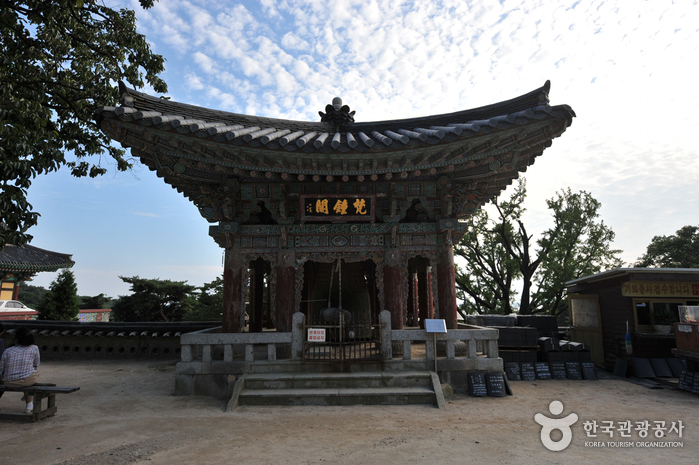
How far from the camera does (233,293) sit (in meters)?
9.78

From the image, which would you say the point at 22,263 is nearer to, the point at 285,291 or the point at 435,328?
the point at 285,291

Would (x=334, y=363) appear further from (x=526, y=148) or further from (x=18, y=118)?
(x=18, y=118)

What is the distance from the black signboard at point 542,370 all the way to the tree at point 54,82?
13.4 m

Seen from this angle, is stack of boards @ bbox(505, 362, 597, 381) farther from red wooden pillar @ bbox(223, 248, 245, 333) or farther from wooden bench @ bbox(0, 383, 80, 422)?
wooden bench @ bbox(0, 383, 80, 422)

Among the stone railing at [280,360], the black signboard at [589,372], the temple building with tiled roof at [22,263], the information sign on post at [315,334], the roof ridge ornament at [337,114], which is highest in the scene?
the roof ridge ornament at [337,114]

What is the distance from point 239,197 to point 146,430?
5866 millimetres

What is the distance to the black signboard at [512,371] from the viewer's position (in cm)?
1066

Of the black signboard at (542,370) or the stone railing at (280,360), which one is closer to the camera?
the stone railing at (280,360)

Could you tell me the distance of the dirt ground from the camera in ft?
16.8

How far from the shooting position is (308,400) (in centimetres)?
764

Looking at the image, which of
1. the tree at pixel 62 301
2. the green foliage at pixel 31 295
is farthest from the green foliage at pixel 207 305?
the green foliage at pixel 31 295

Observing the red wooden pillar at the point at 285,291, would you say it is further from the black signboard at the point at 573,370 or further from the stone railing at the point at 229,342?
the black signboard at the point at 573,370

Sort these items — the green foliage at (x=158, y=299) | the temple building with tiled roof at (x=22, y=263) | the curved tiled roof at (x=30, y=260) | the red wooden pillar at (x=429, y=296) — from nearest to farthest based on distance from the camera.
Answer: the red wooden pillar at (x=429, y=296), the curved tiled roof at (x=30, y=260), the temple building with tiled roof at (x=22, y=263), the green foliage at (x=158, y=299)

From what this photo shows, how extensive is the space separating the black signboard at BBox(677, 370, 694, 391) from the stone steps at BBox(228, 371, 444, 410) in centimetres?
681
